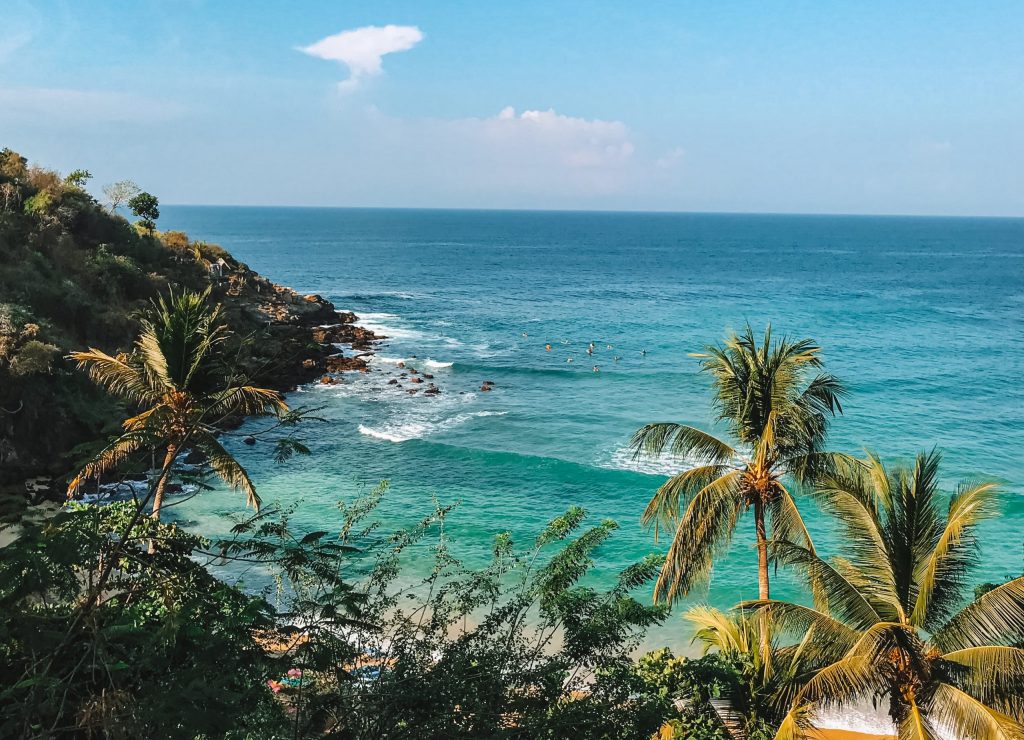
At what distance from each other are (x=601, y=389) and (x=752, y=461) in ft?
114

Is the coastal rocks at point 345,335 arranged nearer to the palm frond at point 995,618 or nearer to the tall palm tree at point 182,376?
the tall palm tree at point 182,376

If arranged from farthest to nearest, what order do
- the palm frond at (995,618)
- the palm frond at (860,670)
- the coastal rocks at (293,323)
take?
the coastal rocks at (293,323)
the palm frond at (860,670)
the palm frond at (995,618)

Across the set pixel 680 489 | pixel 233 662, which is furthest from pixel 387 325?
pixel 233 662

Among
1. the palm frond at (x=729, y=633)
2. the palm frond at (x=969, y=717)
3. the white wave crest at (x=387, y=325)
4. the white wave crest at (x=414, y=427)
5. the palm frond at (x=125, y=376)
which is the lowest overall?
the white wave crest at (x=414, y=427)

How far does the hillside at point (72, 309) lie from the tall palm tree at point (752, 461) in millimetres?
9178

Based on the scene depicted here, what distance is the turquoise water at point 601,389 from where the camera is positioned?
101ft

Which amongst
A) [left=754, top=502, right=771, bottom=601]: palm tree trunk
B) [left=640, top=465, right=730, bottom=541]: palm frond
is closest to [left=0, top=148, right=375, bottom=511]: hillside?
[left=640, top=465, right=730, bottom=541]: palm frond

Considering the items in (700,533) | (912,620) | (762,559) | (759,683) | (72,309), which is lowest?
(759,683)

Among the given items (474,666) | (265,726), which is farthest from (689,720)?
(265,726)

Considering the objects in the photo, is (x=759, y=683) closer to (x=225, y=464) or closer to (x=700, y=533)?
(x=700, y=533)

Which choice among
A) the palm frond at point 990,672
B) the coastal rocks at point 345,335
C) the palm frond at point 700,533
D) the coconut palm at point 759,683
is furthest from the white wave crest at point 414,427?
the palm frond at point 990,672

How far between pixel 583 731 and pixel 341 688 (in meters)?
3.54

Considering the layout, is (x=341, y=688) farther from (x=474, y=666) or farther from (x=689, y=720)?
(x=689, y=720)

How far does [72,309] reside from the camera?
120 ft
